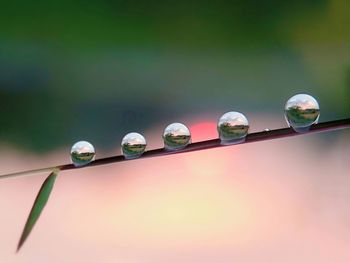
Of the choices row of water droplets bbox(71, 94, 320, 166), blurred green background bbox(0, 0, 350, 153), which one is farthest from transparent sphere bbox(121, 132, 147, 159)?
blurred green background bbox(0, 0, 350, 153)

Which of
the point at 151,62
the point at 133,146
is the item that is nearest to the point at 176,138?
the point at 133,146

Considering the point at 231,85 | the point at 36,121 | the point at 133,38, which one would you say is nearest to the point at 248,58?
the point at 231,85

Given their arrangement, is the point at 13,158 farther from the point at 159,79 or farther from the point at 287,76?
the point at 287,76

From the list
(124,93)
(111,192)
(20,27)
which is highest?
(20,27)

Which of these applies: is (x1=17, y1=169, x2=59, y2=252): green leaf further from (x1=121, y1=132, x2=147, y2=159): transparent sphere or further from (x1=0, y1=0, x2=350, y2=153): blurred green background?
(x1=0, y1=0, x2=350, y2=153): blurred green background

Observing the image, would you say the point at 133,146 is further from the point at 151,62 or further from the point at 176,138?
the point at 151,62

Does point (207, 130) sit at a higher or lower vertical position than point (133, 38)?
lower

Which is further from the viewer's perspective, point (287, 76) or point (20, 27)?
point (20, 27)
